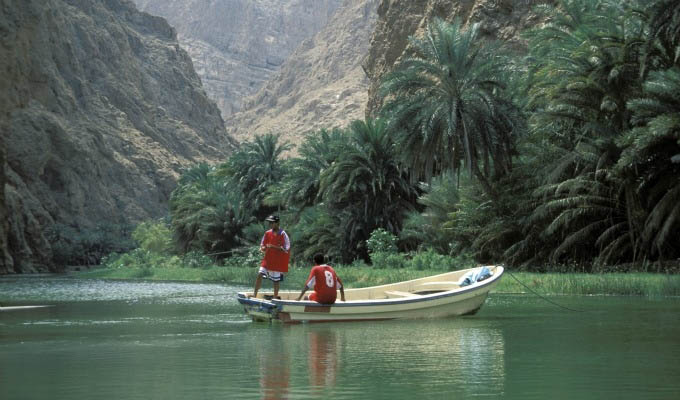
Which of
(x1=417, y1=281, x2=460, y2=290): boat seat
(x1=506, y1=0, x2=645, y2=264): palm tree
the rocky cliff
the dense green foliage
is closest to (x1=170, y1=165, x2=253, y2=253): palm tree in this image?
the dense green foliage

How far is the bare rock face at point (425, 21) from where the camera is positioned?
5544 centimetres

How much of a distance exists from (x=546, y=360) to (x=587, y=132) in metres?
21.3

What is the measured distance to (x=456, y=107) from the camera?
1382 inches

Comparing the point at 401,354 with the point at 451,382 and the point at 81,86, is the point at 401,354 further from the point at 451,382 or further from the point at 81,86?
the point at 81,86

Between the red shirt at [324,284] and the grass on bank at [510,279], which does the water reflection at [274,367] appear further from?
the grass on bank at [510,279]

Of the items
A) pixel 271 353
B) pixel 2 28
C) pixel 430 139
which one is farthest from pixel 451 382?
pixel 2 28

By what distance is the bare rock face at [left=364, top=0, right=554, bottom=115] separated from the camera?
5544 centimetres

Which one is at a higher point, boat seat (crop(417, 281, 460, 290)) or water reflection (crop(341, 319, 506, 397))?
boat seat (crop(417, 281, 460, 290))

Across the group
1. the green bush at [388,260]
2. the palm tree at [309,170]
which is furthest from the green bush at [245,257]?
the green bush at [388,260]

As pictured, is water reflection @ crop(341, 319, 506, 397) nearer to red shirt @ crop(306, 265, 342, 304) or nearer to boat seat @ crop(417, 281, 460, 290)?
red shirt @ crop(306, 265, 342, 304)

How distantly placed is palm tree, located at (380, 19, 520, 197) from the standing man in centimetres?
1578

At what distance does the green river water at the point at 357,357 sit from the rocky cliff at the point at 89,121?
6622 centimetres

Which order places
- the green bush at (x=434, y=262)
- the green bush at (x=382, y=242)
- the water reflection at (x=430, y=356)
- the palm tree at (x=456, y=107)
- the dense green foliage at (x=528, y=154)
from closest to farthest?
the water reflection at (x=430, y=356) < the dense green foliage at (x=528, y=154) < the palm tree at (x=456, y=107) < the green bush at (x=434, y=262) < the green bush at (x=382, y=242)

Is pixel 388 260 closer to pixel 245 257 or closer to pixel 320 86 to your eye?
pixel 245 257
